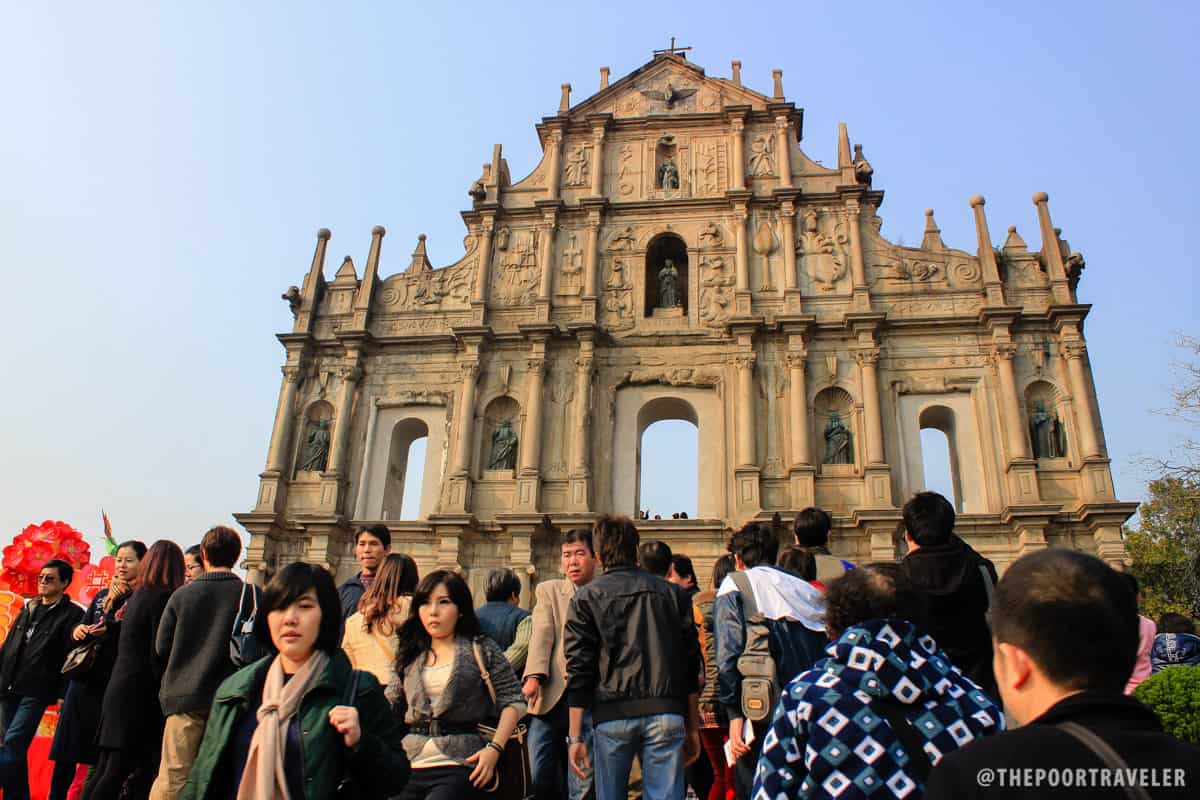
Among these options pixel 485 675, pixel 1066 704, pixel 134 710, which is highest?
pixel 485 675

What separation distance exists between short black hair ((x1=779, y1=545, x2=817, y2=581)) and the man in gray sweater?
2.95 meters

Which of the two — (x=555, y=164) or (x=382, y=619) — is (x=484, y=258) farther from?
(x=382, y=619)

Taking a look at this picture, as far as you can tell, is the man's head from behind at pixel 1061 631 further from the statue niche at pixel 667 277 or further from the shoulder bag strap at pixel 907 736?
the statue niche at pixel 667 277

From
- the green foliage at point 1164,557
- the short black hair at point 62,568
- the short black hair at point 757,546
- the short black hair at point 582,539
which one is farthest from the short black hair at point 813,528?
the green foliage at point 1164,557

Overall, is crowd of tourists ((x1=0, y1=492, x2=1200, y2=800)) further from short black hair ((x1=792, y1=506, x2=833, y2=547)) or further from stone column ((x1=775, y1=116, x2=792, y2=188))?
stone column ((x1=775, y1=116, x2=792, y2=188))

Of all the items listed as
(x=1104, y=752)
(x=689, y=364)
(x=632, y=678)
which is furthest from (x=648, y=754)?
(x=689, y=364)

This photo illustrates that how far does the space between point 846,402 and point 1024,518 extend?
3868 mm

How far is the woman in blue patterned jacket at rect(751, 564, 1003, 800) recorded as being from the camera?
8.39ft

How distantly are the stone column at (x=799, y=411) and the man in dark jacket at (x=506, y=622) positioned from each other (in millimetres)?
11080

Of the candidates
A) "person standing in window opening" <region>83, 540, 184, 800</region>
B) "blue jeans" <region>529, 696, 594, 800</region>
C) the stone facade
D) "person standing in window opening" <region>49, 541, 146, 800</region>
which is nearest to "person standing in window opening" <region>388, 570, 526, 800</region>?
"blue jeans" <region>529, 696, 594, 800</region>

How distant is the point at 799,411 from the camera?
55.3ft

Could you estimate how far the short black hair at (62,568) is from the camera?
22.6ft

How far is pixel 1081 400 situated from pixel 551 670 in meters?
14.5

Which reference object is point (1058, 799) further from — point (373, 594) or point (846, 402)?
point (846, 402)
